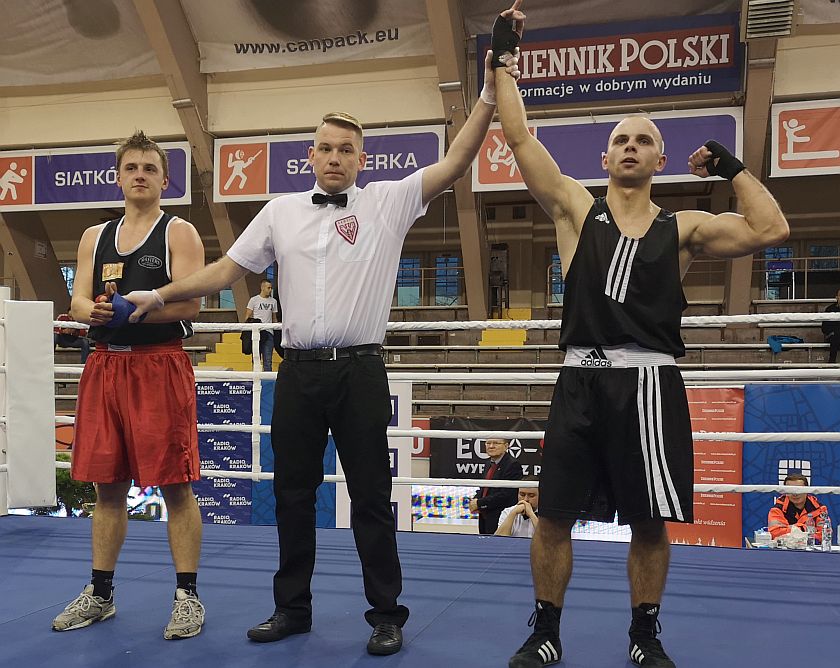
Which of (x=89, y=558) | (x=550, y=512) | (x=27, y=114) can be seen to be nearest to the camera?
(x=550, y=512)

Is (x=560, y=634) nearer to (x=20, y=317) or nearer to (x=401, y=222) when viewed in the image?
(x=401, y=222)

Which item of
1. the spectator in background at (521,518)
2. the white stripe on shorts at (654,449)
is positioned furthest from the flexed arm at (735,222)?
the spectator in background at (521,518)

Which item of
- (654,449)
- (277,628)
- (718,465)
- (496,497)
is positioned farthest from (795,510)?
(277,628)

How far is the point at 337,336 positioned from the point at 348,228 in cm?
31

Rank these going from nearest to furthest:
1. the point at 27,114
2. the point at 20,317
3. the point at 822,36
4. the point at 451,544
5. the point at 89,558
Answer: the point at 89,558 < the point at 451,544 < the point at 20,317 < the point at 822,36 < the point at 27,114

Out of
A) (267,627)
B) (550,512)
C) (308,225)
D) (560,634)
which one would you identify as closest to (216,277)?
(308,225)

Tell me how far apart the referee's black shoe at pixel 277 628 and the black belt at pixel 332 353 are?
0.71m

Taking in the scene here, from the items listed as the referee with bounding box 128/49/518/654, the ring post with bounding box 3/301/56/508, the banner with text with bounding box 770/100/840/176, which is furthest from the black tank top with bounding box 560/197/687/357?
the banner with text with bounding box 770/100/840/176

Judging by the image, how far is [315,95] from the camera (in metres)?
9.84

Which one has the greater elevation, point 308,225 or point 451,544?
point 308,225

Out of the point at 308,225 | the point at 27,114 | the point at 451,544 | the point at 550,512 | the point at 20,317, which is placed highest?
the point at 27,114

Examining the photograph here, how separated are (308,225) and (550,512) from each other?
103 centimetres

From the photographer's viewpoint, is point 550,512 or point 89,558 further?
point 89,558

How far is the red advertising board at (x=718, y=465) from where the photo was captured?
201 inches
